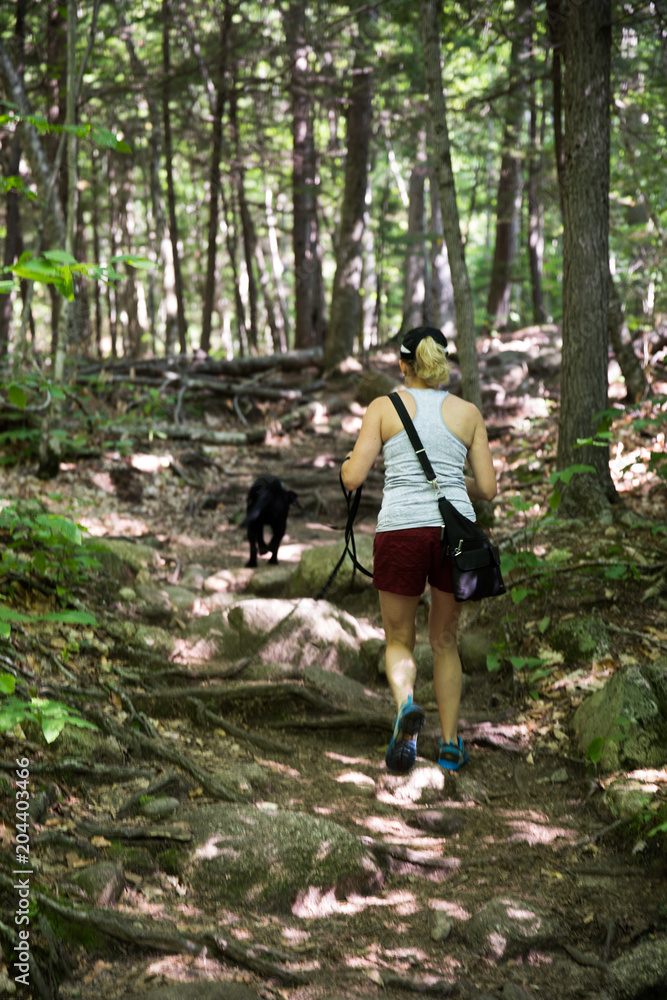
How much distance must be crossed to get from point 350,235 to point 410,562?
13.1 meters

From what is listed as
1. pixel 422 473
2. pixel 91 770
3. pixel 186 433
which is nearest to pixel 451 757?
pixel 422 473

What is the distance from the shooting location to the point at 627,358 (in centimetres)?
946

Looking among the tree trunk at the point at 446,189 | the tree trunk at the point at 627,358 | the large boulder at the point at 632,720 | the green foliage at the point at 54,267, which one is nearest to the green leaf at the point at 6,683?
the green foliage at the point at 54,267

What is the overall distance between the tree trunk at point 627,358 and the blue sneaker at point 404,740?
24.2 feet

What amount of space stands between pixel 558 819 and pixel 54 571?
3.58 metres

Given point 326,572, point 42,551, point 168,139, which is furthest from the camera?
point 168,139

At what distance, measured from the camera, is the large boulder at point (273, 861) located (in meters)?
2.85

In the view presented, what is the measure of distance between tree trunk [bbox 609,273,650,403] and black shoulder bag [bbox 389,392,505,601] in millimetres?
6848

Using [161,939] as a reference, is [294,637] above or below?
above

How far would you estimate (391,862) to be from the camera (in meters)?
3.19

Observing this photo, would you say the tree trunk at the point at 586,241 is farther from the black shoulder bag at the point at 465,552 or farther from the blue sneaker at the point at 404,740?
the blue sneaker at the point at 404,740

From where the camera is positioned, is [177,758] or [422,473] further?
[177,758]

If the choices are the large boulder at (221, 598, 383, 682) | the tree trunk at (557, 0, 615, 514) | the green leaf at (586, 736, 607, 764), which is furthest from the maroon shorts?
the tree trunk at (557, 0, 615, 514)

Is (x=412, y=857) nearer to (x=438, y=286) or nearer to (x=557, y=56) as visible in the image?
(x=557, y=56)
